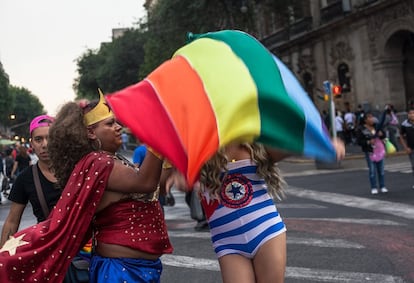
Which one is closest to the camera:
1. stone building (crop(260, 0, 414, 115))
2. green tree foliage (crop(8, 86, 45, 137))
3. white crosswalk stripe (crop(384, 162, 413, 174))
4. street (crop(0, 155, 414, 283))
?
street (crop(0, 155, 414, 283))

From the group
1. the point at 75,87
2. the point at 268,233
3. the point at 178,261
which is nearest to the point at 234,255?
the point at 268,233

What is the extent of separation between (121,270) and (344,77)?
30199 mm

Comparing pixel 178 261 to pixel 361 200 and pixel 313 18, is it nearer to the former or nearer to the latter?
pixel 361 200

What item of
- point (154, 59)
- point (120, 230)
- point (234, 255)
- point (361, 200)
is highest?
point (154, 59)

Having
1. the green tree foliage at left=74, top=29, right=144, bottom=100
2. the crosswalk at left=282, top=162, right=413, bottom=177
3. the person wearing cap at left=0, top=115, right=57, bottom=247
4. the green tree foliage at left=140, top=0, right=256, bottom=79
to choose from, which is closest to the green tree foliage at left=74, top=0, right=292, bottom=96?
the green tree foliage at left=140, top=0, right=256, bottom=79

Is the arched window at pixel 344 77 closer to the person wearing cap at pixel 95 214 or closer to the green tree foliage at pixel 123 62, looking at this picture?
the green tree foliage at pixel 123 62

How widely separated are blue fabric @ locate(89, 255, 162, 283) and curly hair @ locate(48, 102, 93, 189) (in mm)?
469

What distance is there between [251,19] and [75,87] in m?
50.7

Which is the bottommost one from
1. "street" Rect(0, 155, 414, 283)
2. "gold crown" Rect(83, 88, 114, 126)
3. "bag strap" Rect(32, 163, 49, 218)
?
"street" Rect(0, 155, 414, 283)

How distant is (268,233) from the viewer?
292cm

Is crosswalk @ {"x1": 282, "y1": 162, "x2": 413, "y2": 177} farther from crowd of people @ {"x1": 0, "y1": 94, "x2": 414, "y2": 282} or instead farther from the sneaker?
crowd of people @ {"x1": 0, "y1": 94, "x2": 414, "y2": 282}

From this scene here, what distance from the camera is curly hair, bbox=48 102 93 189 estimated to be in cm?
272

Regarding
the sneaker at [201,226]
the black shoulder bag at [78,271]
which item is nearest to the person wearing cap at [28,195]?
the black shoulder bag at [78,271]

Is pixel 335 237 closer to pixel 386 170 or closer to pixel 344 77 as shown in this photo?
pixel 386 170
